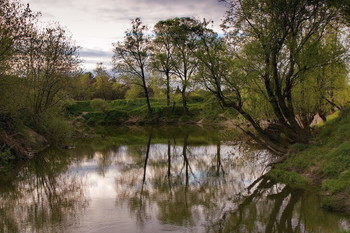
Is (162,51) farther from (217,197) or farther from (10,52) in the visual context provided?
(217,197)

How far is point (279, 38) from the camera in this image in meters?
19.0

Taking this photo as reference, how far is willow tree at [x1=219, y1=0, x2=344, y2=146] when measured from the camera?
18.6 m

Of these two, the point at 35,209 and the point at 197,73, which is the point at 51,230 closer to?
the point at 35,209

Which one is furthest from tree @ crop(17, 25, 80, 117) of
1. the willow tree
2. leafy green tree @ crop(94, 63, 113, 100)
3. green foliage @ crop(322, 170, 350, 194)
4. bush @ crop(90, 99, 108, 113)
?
leafy green tree @ crop(94, 63, 113, 100)

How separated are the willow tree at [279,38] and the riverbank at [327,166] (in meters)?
1.50

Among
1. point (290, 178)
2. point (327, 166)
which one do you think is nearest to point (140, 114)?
point (290, 178)

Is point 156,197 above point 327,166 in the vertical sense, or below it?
below

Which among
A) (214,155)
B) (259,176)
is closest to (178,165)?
(214,155)

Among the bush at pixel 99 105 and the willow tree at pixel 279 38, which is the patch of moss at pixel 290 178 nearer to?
the willow tree at pixel 279 38

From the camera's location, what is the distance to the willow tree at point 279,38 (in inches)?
734

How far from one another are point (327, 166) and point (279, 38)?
25.6 ft

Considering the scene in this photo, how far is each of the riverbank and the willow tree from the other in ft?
4.92

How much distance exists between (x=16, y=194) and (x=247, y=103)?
14875 mm

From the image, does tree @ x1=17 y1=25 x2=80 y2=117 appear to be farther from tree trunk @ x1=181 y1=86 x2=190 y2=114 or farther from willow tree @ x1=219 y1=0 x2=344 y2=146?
tree trunk @ x1=181 y1=86 x2=190 y2=114
